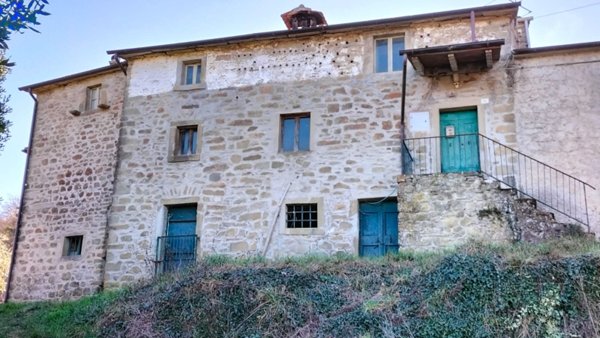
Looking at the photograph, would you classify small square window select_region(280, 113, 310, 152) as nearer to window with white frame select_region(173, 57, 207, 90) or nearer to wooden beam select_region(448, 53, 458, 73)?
window with white frame select_region(173, 57, 207, 90)

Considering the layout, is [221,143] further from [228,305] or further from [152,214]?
[228,305]

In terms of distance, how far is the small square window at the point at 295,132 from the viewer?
14242 millimetres

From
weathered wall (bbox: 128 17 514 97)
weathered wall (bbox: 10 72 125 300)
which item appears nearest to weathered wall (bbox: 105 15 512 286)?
weathered wall (bbox: 128 17 514 97)

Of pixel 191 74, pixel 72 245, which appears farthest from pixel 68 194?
pixel 191 74

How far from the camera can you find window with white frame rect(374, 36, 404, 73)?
554 inches

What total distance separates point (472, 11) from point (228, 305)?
8.17 metres

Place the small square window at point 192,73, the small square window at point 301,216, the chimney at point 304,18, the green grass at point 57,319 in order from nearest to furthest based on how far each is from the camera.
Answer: the green grass at point 57,319
the small square window at point 301,216
the small square window at point 192,73
the chimney at point 304,18

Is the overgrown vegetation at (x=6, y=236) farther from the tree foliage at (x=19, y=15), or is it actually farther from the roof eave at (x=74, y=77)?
the tree foliage at (x=19, y=15)

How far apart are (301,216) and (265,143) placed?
1.93 m

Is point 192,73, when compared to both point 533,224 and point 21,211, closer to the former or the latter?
point 21,211

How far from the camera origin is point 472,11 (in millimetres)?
13477

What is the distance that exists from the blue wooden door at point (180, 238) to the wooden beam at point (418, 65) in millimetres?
5901

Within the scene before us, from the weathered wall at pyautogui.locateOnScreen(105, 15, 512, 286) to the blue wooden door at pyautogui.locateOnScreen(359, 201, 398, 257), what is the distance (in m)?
0.25

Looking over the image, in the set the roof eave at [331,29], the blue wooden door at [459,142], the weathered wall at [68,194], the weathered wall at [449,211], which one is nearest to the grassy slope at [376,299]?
the weathered wall at [449,211]
